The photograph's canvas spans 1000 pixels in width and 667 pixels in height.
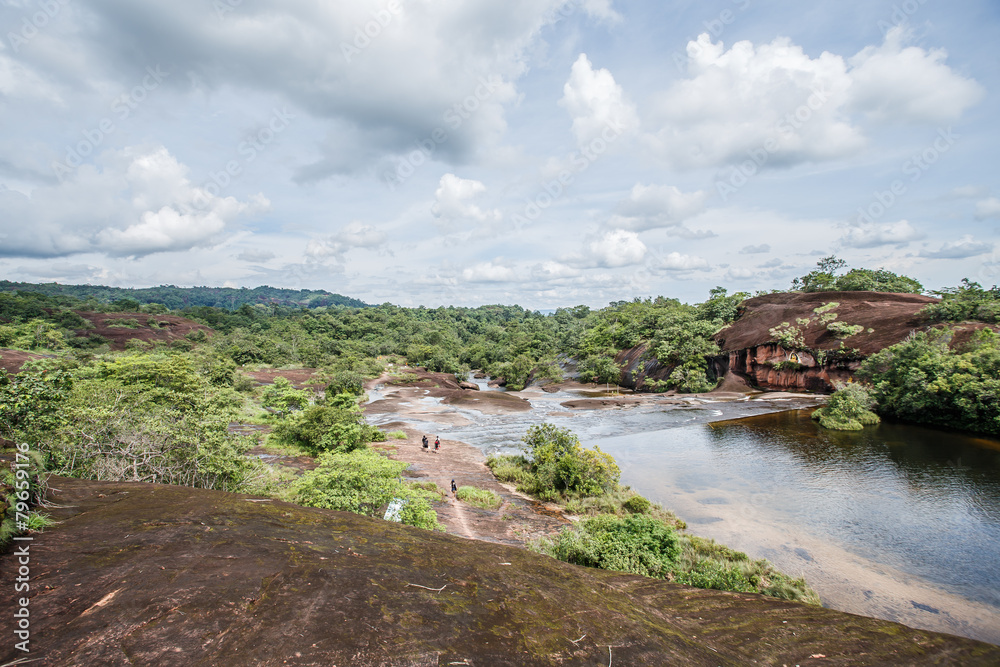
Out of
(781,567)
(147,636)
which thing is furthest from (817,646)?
(781,567)

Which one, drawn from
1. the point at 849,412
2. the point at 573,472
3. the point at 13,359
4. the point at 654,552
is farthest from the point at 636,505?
the point at 13,359

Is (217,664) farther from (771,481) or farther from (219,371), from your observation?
(219,371)

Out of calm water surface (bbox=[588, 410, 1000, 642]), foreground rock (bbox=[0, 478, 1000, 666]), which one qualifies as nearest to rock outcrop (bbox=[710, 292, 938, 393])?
calm water surface (bbox=[588, 410, 1000, 642])

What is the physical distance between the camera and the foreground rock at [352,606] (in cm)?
383

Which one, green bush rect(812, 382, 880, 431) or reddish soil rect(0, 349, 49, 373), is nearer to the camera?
green bush rect(812, 382, 880, 431)

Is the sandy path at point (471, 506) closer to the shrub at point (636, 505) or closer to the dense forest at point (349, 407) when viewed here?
the dense forest at point (349, 407)

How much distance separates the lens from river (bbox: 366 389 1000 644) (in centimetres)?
1288

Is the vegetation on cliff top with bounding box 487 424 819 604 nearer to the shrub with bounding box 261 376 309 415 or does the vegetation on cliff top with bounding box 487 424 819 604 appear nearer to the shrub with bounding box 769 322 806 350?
the shrub with bounding box 261 376 309 415

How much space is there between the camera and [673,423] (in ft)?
117

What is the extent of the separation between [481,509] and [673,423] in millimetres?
23315

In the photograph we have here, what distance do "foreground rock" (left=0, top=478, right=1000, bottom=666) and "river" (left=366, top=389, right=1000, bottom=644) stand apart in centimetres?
880

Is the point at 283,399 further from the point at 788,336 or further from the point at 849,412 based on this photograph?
the point at 788,336

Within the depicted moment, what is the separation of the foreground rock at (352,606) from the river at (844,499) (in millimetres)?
8800

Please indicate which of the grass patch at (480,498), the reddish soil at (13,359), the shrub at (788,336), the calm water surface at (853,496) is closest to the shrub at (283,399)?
the grass patch at (480,498)
